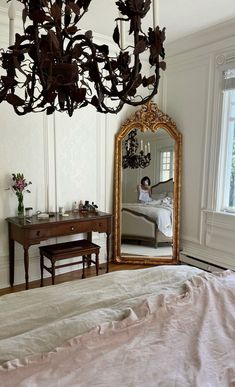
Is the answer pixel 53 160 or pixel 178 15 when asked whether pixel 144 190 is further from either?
pixel 178 15

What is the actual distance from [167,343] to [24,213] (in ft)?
7.65

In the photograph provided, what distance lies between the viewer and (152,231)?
3.85 meters

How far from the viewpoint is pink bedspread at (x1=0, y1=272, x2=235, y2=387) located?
95 cm

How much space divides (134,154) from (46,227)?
1.49 m

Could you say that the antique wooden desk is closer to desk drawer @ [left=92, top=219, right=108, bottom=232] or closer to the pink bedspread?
desk drawer @ [left=92, top=219, right=108, bottom=232]

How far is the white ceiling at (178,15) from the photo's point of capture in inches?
108

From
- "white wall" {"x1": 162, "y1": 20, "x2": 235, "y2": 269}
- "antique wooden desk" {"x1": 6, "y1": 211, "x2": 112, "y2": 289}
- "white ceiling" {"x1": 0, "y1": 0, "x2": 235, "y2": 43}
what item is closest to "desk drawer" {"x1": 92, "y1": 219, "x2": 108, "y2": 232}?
"antique wooden desk" {"x1": 6, "y1": 211, "x2": 112, "y2": 289}

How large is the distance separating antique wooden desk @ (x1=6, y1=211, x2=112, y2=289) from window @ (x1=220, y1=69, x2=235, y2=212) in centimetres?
137

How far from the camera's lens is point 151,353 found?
1.09 metres

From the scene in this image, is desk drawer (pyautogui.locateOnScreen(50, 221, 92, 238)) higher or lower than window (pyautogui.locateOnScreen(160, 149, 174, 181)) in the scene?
lower

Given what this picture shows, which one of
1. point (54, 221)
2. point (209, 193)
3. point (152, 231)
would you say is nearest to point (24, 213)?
point (54, 221)

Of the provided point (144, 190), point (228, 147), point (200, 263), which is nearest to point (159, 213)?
point (144, 190)

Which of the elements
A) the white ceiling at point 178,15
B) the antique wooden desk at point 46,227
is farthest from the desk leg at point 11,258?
the white ceiling at point 178,15

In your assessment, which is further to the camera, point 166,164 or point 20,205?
point 166,164
